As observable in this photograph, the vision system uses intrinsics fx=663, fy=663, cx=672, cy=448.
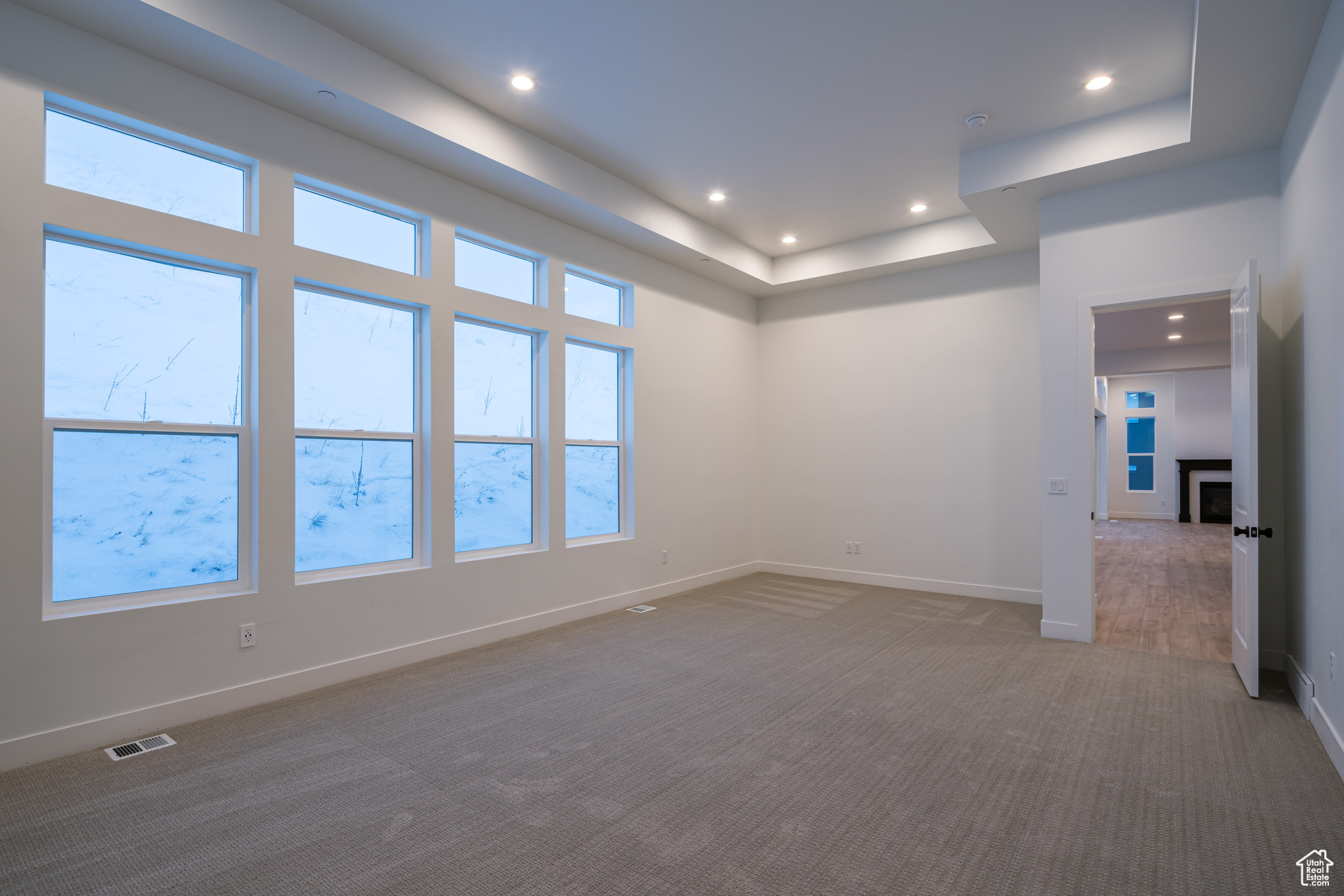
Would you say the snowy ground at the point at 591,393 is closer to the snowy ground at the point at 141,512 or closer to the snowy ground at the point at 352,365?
the snowy ground at the point at 352,365

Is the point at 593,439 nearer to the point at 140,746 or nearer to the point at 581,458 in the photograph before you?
the point at 581,458

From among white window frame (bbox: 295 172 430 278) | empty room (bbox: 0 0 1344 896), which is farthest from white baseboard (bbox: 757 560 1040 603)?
white window frame (bbox: 295 172 430 278)

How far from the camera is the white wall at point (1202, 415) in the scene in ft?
38.9

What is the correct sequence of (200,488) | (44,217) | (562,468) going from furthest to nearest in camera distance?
(562,468)
(200,488)
(44,217)

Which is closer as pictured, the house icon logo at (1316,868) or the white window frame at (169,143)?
the house icon logo at (1316,868)

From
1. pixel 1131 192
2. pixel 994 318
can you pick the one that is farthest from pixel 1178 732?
pixel 994 318

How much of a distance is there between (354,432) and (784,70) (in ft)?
10.1

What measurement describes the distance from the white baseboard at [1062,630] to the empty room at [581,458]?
22mm

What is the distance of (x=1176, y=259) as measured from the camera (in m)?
4.04

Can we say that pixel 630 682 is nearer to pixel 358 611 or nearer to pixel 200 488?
pixel 358 611

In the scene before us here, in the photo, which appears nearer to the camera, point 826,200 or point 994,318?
point 826,200

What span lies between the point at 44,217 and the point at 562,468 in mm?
3047

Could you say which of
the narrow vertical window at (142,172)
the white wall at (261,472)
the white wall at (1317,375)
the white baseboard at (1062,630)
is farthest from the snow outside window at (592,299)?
the white wall at (1317,375)

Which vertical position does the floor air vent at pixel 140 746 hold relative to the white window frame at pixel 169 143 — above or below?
below
